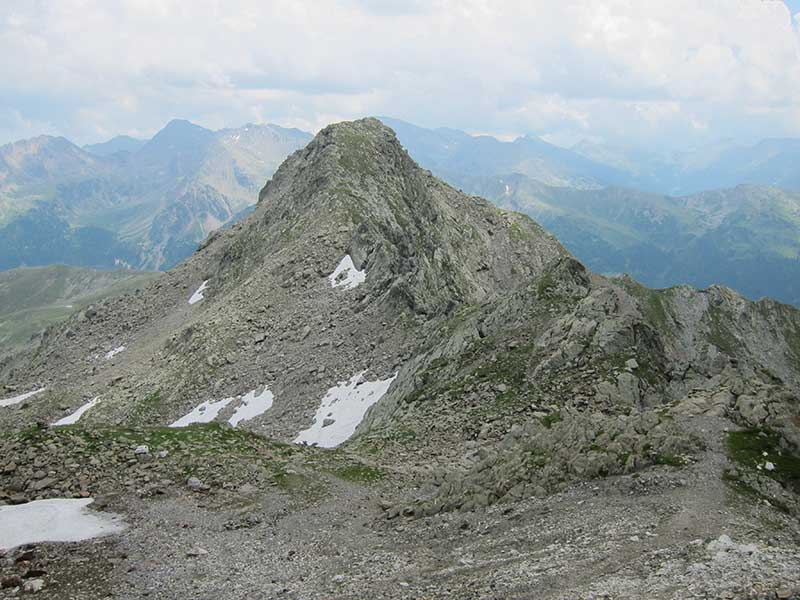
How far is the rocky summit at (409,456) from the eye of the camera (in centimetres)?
1819

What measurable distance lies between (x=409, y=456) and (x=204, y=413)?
29509 mm

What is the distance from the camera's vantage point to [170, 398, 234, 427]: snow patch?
55.6m

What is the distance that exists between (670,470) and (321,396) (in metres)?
32.5

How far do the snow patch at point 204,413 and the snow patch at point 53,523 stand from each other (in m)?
31.0

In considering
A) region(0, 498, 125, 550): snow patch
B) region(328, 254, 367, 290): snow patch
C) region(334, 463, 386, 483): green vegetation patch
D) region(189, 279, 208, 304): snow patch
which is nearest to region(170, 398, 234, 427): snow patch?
region(328, 254, 367, 290): snow patch

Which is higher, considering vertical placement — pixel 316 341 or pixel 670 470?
pixel 670 470

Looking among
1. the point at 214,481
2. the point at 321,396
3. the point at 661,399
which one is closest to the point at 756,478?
the point at 661,399

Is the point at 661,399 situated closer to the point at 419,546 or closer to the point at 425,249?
the point at 419,546

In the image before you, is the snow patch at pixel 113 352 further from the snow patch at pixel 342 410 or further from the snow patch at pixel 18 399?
the snow patch at pixel 342 410

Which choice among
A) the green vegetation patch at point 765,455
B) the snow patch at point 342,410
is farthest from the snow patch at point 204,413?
the green vegetation patch at point 765,455

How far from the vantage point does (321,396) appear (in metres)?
50.4

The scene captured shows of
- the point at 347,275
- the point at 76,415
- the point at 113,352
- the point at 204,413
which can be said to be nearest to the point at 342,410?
the point at 204,413

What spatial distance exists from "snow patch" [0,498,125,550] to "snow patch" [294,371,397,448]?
20.8 m

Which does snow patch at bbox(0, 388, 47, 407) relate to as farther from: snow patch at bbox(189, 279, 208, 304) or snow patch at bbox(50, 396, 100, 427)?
snow patch at bbox(189, 279, 208, 304)
